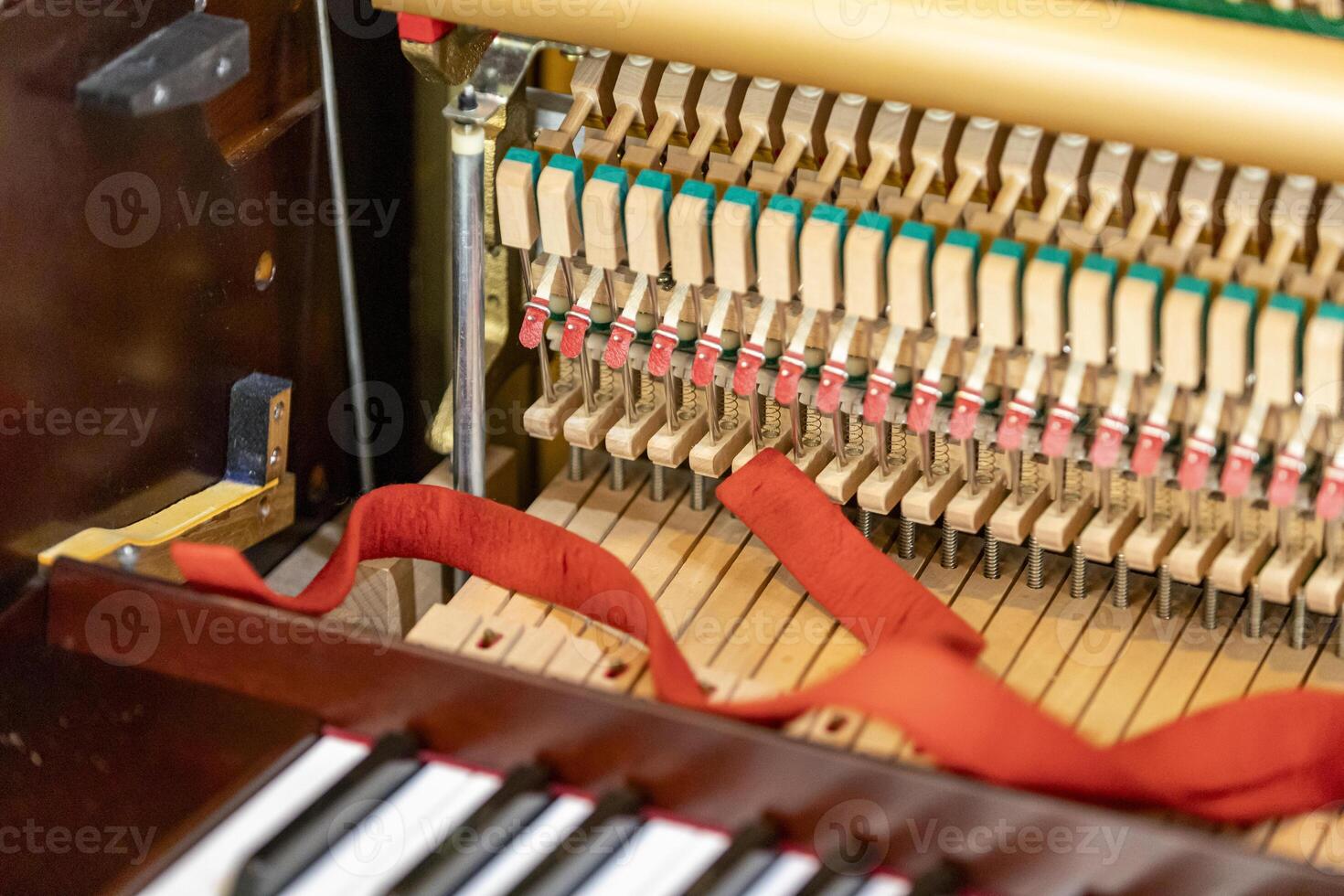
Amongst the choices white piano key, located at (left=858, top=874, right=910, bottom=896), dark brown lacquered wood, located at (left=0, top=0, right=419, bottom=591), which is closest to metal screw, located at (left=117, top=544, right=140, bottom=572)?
dark brown lacquered wood, located at (left=0, top=0, right=419, bottom=591)

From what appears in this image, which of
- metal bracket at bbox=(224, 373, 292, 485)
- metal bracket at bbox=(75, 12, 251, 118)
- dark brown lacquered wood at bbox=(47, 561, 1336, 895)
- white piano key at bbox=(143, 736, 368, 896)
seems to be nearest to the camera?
dark brown lacquered wood at bbox=(47, 561, 1336, 895)

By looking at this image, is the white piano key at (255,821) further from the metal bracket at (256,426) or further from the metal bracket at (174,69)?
the metal bracket at (174,69)

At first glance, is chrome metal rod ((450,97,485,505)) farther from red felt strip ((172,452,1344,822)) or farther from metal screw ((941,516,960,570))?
metal screw ((941,516,960,570))

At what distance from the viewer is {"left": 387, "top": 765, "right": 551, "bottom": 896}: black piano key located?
4.52 ft

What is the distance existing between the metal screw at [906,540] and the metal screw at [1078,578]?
0.16 m

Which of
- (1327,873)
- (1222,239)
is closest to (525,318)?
(1222,239)

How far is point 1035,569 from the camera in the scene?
5.91ft

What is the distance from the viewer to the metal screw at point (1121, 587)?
1753 mm

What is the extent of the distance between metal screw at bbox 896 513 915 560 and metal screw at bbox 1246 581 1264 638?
1.09 ft

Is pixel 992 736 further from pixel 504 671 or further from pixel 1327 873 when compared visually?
pixel 504 671

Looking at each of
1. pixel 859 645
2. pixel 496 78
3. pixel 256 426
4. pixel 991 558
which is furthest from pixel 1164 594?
pixel 256 426

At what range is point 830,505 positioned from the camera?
1.74 metres

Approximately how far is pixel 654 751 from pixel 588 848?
92 mm

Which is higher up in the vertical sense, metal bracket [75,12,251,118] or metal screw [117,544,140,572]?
metal bracket [75,12,251,118]
